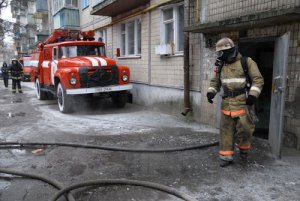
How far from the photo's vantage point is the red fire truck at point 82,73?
882 centimetres

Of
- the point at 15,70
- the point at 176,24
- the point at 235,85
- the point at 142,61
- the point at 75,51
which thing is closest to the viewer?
the point at 235,85

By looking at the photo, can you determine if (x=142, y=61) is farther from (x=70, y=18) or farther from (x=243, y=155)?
(x=70, y=18)

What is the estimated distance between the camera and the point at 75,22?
59.7ft

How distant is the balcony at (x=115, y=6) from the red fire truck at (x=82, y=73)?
1.28 m

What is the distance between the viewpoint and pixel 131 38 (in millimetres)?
12148

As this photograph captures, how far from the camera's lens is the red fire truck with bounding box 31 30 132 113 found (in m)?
8.82

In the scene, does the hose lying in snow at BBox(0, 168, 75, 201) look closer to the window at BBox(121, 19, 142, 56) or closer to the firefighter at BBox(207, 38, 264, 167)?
the firefighter at BBox(207, 38, 264, 167)

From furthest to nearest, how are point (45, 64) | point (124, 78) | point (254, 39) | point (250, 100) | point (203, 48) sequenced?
point (45, 64), point (124, 78), point (203, 48), point (254, 39), point (250, 100)

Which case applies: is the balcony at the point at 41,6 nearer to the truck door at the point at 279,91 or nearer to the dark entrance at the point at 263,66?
the dark entrance at the point at 263,66

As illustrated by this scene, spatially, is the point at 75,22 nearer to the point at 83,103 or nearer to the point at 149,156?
the point at 83,103

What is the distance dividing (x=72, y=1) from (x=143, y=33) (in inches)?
384

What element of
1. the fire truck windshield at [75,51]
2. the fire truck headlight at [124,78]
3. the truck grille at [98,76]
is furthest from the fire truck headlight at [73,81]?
the fire truck headlight at [124,78]

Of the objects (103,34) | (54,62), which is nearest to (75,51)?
(54,62)

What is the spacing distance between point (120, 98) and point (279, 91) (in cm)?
630
